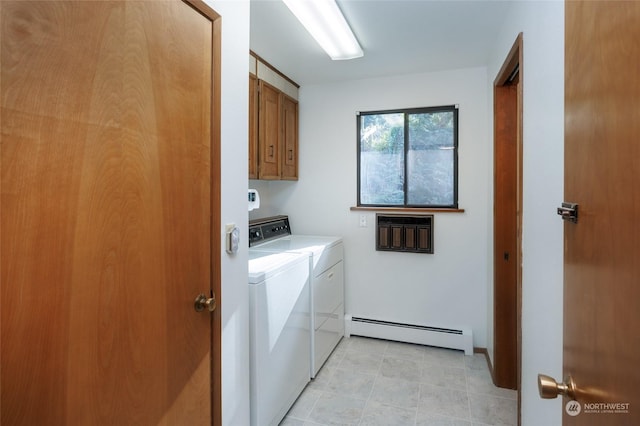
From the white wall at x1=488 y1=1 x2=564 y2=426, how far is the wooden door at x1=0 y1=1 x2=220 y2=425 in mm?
1254

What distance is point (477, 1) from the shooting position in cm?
188

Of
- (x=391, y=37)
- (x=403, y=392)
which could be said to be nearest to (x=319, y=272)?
(x=403, y=392)

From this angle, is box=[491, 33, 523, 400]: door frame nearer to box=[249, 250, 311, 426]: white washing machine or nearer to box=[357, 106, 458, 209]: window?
box=[357, 106, 458, 209]: window

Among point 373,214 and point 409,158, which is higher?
point 409,158

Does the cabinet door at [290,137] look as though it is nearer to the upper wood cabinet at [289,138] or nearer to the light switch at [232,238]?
the upper wood cabinet at [289,138]

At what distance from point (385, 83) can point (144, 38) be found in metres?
2.54

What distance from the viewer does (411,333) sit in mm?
3014

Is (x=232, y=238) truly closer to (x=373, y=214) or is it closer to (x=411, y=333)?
(x=373, y=214)

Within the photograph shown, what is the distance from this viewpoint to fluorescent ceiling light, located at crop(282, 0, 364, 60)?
5.96 feet

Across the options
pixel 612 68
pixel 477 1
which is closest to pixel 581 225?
pixel 612 68

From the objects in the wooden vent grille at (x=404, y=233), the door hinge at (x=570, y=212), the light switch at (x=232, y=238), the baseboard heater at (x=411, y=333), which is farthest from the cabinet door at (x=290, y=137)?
the door hinge at (x=570, y=212)

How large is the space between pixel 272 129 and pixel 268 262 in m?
1.30

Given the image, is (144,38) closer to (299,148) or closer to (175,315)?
(175,315)

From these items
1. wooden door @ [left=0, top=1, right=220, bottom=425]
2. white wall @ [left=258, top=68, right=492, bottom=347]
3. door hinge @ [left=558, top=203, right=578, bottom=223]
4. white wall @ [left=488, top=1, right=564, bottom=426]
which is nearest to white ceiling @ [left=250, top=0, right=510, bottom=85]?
white wall @ [left=258, top=68, right=492, bottom=347]
